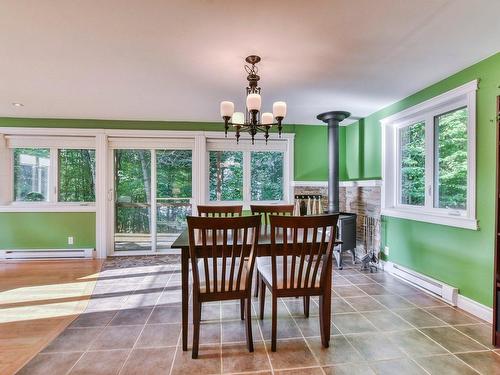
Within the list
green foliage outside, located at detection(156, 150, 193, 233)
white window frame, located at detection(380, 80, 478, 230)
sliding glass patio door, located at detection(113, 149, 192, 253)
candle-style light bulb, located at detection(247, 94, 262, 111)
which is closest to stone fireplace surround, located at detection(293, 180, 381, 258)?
white window frame, located at detection(380, 80, 478, 230)

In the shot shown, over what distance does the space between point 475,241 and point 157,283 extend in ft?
10.9

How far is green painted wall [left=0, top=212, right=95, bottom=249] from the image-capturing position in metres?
4.44

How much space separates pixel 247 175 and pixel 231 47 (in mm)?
2843

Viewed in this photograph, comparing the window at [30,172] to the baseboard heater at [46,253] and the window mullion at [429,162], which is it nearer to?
the baseboard heater at [46,253]

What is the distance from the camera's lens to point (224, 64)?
252cm

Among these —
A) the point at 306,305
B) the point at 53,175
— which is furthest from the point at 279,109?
the point at 53,175

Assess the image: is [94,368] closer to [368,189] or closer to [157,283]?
[157,283]

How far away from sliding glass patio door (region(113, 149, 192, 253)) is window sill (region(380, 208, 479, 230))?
313 centimetres

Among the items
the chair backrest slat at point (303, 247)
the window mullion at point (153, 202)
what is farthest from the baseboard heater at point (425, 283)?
the window mullion at point (153, 202)

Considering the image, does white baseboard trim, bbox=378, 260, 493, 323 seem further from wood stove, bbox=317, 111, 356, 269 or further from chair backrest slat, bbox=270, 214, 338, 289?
chair backrest slat, bbox=270, 214, 338, 289

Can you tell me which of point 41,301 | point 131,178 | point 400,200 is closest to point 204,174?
point 131,178

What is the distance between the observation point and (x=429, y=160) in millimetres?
3225

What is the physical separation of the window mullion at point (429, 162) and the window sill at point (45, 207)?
4.83 meters

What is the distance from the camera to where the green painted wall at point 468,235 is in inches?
94.2
